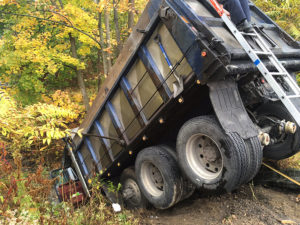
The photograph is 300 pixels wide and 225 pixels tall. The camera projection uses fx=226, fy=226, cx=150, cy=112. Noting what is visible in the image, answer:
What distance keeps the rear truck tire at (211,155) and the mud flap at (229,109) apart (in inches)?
3.4

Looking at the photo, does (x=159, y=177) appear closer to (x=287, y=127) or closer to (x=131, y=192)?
(x=131, y=192)

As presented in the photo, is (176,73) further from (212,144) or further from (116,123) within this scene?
(116,123)

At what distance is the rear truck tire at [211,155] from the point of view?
232cm

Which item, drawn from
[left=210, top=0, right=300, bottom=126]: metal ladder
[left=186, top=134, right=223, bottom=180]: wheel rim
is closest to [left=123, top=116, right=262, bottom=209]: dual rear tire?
[left=186, top=134, right=223, bottom=180]: wheel rim

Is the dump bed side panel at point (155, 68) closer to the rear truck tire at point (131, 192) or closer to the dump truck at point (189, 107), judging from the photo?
the dump truck at point (189, 107)

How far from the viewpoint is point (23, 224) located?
6.64ft

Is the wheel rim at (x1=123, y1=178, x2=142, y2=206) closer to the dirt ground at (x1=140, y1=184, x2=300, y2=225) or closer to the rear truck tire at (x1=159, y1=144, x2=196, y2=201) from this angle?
the dirt ground at (x1=140, y1=184, x2=300, y2=225)

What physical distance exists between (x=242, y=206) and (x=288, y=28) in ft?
21.2

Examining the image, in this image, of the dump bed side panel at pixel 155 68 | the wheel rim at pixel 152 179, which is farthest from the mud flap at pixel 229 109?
the wheel rim at pixel 152 179

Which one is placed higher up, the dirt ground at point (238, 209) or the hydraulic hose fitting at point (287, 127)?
the hydraulic hose fitting at point (287, 127)

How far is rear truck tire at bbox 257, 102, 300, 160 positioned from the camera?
306cm

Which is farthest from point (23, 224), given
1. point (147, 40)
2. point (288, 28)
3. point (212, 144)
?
point (288, 28)

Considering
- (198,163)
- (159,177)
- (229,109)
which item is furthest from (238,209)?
(229,109)

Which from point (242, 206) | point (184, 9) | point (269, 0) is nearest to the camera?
point (184, 9)
